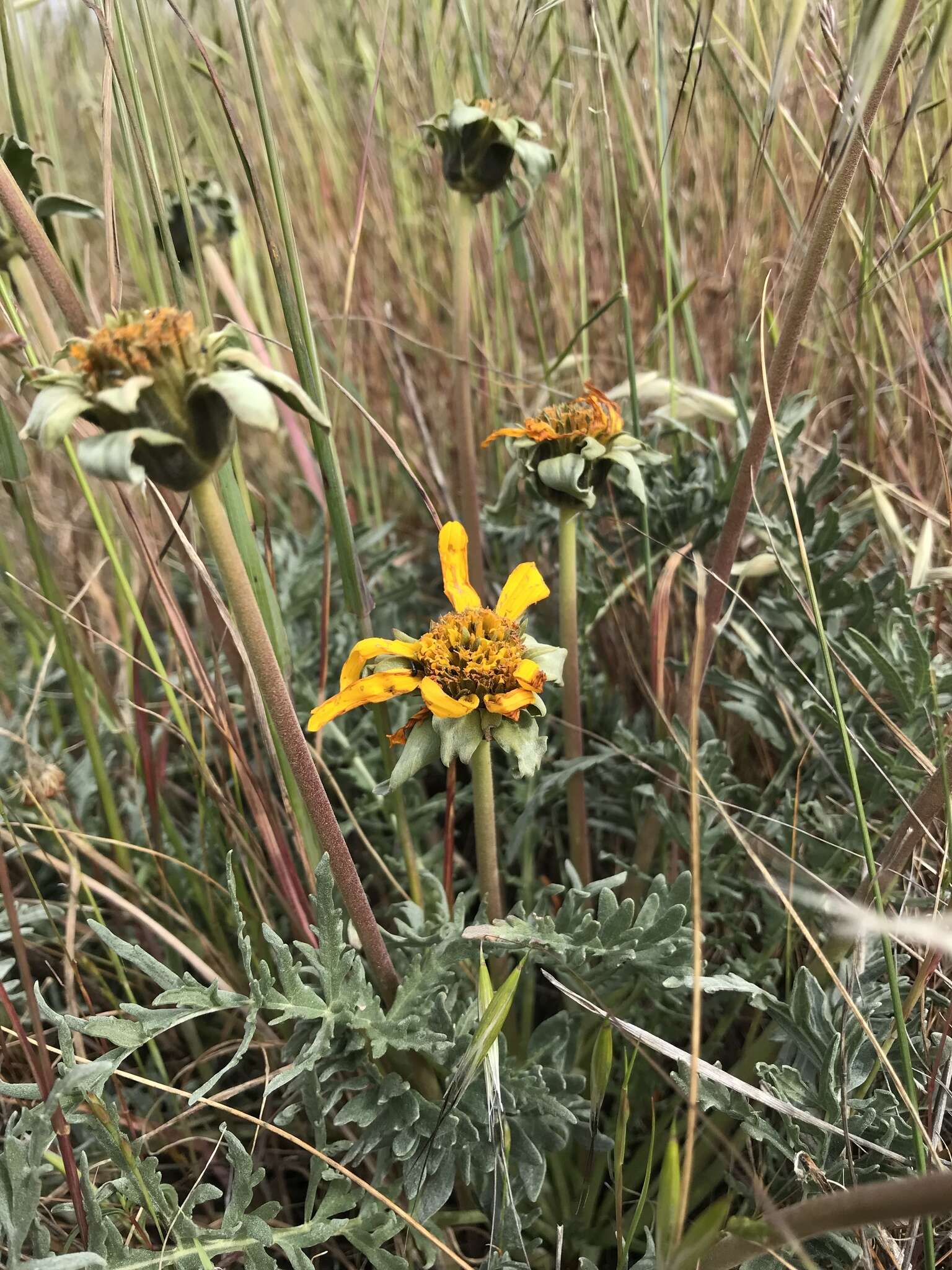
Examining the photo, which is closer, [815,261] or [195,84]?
[815,261]

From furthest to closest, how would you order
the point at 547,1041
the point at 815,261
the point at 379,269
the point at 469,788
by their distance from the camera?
1. the point at 379,269
2. the point at 469,788
3. the point at 547,1041
4. the point at 815,261

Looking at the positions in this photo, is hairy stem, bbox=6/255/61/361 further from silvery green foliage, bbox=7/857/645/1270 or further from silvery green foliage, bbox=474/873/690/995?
silvery green foliage, bbox=474/873/690/995

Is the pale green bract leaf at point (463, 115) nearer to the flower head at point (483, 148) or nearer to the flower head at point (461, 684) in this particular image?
the flower head at point (483, 148)

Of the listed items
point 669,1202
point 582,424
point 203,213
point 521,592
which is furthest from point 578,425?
point 203,213

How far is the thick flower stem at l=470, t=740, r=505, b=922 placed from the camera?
2.67 ft

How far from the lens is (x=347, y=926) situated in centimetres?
99

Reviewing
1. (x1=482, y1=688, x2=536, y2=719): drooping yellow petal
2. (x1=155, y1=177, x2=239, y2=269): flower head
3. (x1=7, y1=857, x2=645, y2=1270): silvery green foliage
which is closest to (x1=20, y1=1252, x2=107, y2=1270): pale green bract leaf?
(x1=7, y1=857, x2=645, y2=1270): silvery green foliage

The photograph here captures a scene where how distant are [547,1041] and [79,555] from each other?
1.07 meters

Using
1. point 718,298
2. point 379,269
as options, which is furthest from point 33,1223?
point 379,269

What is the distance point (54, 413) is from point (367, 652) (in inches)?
13.5

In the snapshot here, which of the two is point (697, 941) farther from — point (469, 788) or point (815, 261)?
point (469, 788)

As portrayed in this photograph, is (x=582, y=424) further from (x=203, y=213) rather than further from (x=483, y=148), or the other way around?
(x=203, y=213)

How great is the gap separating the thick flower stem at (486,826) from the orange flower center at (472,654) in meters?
0.05

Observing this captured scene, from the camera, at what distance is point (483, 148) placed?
1081 millimetres
